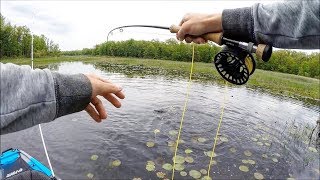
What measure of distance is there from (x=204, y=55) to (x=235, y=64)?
64.8m

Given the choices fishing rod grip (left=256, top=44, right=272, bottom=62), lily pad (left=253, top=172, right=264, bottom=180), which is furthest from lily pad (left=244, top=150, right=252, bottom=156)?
fishing rod grip (left=256, top=44, right=272, bottom=62)

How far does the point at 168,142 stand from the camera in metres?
8.55

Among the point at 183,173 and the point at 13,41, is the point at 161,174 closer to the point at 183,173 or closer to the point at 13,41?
the point at 183,173

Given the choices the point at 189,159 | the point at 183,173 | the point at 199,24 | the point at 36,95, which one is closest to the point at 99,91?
the point at 36,95

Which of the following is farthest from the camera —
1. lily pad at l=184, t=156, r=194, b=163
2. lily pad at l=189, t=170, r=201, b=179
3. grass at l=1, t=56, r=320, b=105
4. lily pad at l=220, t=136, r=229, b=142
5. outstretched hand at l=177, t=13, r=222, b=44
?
grass at l=1, t=56, r=320, b=105

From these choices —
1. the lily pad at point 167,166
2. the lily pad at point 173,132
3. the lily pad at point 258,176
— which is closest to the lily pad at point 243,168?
the lily pad at point 258,176

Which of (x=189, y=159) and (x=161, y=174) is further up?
(x=189, y=159)

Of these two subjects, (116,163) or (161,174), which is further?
(116,163)

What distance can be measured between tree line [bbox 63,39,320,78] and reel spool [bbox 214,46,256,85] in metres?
46.1

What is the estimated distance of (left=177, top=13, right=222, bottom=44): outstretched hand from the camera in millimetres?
1783

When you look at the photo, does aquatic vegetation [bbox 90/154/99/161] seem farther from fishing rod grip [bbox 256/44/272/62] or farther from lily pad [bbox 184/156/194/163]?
fishing rod grip [bbox 256/44/272/62]

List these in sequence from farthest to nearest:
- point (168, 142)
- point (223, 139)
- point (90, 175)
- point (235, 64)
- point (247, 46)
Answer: point (223, 139) < point (168, 142) < point (90, 175) < point (235, 64) < point (247, 46)

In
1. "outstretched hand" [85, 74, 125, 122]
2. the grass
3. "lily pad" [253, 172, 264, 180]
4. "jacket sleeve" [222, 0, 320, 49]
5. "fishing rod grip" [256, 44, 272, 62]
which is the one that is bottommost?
"lily pad" [253, 172, 264, 180]

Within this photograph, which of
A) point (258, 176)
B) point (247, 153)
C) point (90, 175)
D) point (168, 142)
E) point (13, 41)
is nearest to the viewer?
point (90, 175)
